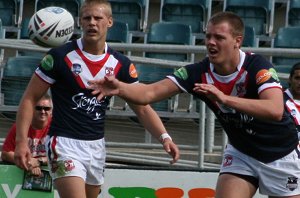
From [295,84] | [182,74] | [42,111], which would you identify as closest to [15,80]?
[42,111]

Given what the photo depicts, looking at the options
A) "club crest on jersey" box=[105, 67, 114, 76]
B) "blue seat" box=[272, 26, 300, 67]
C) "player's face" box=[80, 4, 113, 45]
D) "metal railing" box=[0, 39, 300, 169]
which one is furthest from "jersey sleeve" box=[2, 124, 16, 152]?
"blue seat" box=[272, 26, 300, 67]

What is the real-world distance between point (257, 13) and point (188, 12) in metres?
1.13

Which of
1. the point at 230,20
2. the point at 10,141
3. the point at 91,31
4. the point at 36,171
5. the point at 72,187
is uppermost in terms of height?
the point at 230,20

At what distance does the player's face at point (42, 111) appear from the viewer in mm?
8359

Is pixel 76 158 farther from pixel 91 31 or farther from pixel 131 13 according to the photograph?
pixel 131 13

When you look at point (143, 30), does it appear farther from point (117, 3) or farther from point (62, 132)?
point (62, 132)

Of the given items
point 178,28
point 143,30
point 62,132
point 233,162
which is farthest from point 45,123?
point 143,30

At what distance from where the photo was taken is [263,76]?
5.83 m

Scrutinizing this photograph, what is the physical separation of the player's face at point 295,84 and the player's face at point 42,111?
2.33 m

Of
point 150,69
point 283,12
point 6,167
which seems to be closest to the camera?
point 6,167

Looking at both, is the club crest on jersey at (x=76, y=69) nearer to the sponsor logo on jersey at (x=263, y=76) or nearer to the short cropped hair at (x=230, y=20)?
the short cropped hair at (x=230, y=20)

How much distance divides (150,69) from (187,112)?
87 cm

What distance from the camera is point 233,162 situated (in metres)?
6.07

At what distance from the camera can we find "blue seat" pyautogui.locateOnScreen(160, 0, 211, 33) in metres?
14.0
